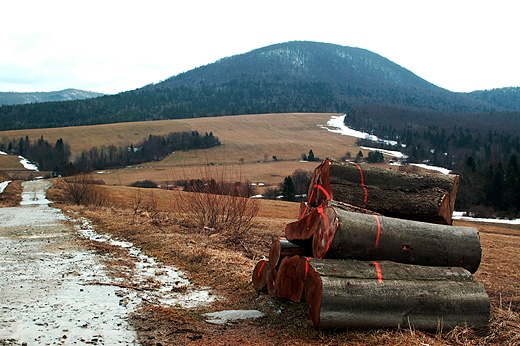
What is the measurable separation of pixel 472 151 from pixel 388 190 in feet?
441

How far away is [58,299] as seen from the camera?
757 cm

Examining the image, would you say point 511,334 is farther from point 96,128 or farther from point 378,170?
point 96,128

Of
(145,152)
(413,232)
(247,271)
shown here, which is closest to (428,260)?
(413,232)

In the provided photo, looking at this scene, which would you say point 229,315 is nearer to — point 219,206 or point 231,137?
point 219,206

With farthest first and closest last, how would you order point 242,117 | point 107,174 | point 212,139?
point 242,117 < point 212,139 < point 107,174

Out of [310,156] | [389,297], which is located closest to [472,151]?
[310,156]

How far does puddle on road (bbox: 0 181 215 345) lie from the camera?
6.02 meters

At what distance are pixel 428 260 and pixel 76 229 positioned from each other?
13.7 metres

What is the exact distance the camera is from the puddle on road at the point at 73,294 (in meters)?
6.02

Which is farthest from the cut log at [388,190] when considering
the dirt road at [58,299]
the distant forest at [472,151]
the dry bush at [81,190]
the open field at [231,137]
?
the open field at [231,137]

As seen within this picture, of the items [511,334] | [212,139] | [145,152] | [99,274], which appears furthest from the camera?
[212,139]

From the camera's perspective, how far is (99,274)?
952 centimetres

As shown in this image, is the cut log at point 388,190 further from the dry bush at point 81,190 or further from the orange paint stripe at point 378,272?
the dry bush at point 81,190

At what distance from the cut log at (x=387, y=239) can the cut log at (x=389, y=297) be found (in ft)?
0.69
